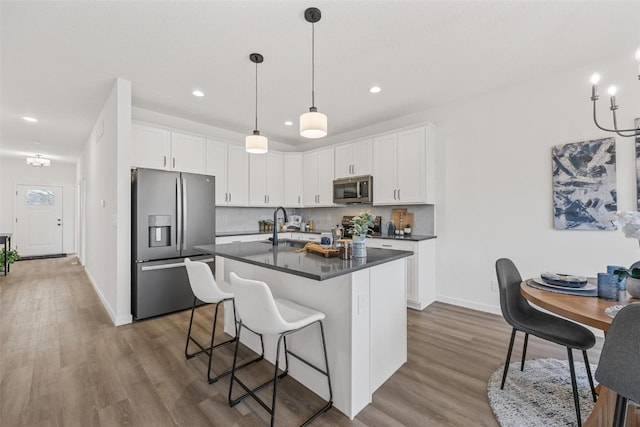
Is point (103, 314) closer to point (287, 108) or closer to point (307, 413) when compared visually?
point (307, 413)

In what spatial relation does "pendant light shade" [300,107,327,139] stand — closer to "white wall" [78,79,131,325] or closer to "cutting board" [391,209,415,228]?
"white wall" [78,79,131,325]

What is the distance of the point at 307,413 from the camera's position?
173 centimetres

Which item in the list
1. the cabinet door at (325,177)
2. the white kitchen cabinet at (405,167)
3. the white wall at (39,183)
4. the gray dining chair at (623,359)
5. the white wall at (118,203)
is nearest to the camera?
the gray dining chair at (623,359)

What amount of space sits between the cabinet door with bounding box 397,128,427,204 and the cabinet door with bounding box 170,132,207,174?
2913mm

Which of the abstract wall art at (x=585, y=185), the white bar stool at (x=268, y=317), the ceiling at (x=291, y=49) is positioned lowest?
the white bar stool at (x=268, y=317)

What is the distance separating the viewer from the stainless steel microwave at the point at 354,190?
14.1ft

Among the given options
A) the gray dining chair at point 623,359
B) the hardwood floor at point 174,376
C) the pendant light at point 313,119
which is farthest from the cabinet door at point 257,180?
the gray dining chair at point 623,359

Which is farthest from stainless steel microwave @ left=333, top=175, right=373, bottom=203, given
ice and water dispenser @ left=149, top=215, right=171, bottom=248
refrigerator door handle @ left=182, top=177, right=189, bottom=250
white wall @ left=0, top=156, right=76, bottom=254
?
white wall @ left=0, top=156, right=76, bottom=254

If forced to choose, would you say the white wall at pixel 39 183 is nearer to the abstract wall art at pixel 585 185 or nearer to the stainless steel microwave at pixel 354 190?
the stainless steel microwave at pixel 354 190

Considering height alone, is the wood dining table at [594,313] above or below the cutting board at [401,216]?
below

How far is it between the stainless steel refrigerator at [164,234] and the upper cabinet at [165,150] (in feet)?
1.60

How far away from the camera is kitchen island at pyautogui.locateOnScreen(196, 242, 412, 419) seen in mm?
1704

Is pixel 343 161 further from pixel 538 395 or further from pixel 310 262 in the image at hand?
pixel 538 395

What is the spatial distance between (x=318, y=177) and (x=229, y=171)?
1547mm
